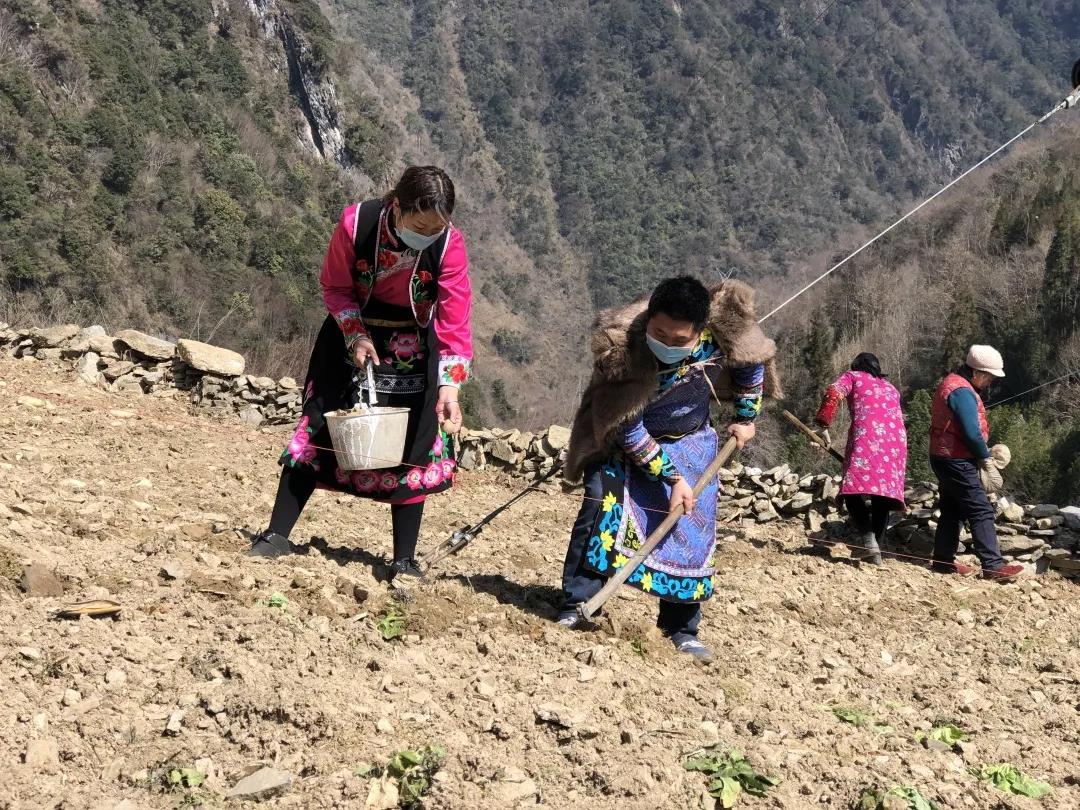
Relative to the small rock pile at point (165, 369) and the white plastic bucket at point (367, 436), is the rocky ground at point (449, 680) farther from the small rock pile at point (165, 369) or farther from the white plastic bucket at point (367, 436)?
the small rock pile at point (165, 369)

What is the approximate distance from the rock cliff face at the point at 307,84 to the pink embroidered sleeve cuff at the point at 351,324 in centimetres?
5324

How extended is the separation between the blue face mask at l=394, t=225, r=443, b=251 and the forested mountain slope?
14.1 meters

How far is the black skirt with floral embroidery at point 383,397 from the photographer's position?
13.2 ft

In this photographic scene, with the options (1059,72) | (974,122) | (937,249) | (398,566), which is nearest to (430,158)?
(937,249)

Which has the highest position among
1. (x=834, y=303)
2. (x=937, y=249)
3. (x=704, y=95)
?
(x=704, y=95)

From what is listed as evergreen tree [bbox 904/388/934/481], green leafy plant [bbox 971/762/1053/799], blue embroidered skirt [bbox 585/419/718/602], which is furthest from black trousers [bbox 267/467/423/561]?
evergreen tree [bbox 904/388/934/481]

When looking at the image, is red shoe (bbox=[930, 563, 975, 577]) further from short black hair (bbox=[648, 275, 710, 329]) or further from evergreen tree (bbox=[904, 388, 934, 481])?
evergreen tree (bbox=[904, 388, 934, 481])

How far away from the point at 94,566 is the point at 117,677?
0.86 m

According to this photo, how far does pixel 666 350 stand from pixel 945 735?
4.83 feet

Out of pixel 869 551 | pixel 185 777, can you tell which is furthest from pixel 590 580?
pixel 869 551

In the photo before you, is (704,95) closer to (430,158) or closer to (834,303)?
(430,158)

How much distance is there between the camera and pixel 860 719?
11.1ft

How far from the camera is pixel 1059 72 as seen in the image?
10225 cm

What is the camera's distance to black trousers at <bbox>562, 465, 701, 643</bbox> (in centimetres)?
388
